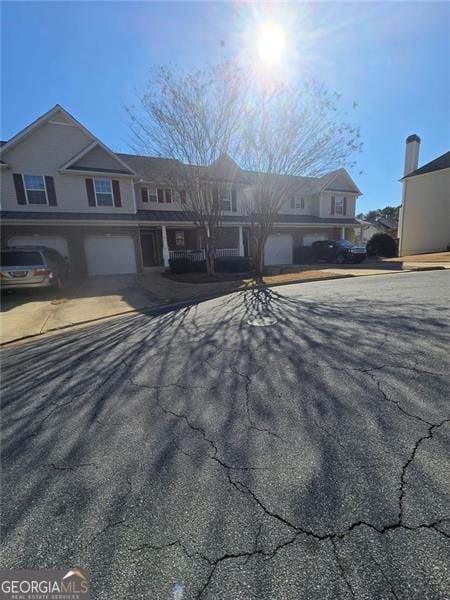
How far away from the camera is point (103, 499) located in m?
1.88

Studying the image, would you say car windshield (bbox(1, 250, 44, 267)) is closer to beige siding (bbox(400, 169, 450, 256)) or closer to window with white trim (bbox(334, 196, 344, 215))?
window with white trim (bbox(334, 196, 344, 215))

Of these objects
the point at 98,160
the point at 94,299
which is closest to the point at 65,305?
the point at 94,299

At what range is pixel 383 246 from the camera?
72.3 ft

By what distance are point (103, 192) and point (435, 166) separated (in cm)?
2438

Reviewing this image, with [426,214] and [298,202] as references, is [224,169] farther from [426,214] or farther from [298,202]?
[426,214]

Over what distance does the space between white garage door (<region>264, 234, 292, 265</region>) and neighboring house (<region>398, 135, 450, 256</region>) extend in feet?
32.6

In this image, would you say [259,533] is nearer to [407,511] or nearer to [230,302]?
[407,511]

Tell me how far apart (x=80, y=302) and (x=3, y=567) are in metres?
8.76

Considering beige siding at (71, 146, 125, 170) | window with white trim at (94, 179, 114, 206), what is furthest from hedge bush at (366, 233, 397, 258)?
window with white trim at (94, 179, 114, 206)

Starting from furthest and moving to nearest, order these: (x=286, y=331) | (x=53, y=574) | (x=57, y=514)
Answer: (x=286, y=331)
(x=57, y=514)
(x=53, y=574)

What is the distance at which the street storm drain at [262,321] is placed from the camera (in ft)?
18.2

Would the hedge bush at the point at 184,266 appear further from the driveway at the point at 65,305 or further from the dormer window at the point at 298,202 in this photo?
the dormer window at the point at 298,202

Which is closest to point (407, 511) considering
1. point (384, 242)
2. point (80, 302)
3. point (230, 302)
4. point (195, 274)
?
point (230, 302)

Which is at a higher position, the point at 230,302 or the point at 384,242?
the point at 384,242
